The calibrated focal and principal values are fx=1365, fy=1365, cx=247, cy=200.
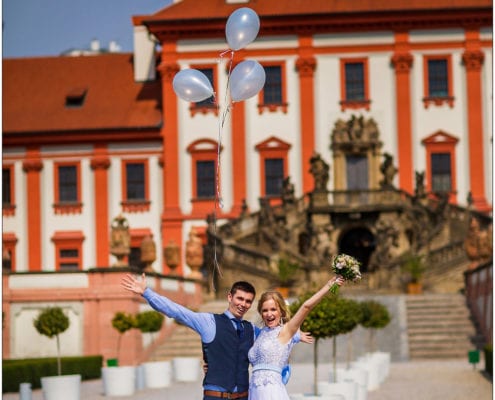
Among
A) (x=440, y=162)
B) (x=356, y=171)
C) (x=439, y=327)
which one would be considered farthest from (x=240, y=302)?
(x=440, y=162)

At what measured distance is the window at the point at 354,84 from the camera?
146 feet

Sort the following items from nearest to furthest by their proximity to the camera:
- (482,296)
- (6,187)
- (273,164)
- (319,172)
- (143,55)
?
(482,296) → (319,172) → (273,164) → (6,187) → (143,55)

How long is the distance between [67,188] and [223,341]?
124 feet

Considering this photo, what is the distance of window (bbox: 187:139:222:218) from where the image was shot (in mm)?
44656

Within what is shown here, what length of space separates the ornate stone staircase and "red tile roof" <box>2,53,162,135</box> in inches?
585

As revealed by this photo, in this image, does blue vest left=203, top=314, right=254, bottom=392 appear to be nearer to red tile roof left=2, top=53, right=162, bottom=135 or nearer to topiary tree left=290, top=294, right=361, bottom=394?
topiary tree left=290, top=294, right=361, bottom=394

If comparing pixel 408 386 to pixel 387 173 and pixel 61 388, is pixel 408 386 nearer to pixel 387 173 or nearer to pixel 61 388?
pixel 61 388

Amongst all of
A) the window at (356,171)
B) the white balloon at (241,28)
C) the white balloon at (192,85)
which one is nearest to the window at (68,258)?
the window at (356,171)

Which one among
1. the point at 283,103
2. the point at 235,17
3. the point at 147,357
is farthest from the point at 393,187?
the point at 235,17

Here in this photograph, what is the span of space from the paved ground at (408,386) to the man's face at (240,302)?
416 inches

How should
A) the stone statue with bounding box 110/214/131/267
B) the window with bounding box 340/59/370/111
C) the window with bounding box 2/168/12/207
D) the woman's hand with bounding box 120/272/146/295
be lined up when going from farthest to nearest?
1. the window with bounding box 2/168/12/207
2. the window with bounding box 340/59/370/111
3. the stone statue with bounding box 110/214/131/267
4. the woman's hand with bounding box 120/272/146/295

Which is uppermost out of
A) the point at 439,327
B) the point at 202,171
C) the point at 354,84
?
the point at 354,84

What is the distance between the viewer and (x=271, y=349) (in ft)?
29.6

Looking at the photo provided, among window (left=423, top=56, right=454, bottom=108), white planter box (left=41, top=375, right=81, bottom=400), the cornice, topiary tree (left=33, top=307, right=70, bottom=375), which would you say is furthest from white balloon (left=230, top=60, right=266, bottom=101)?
window (left=423, top=56, right=454, bottom=108)
